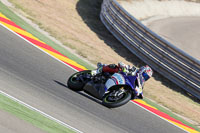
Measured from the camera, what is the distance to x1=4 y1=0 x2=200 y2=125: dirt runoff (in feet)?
40.5

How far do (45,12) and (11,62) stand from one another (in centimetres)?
768

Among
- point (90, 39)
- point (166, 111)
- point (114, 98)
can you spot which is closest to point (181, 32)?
point (90, 39)

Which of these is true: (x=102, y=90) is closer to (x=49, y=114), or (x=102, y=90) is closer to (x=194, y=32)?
(x=49, y=114)

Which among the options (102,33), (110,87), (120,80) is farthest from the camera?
(102,33)

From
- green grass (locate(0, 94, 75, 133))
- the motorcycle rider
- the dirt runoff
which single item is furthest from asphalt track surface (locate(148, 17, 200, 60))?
green grass (locate(0, 94, 75, 133))

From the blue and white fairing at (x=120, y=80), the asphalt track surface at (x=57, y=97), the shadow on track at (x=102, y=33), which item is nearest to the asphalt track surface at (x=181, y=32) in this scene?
the shadow on track at (x=102, y=33)

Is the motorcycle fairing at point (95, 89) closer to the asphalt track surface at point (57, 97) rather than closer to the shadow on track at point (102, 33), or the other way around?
the asphalt track surface at point (57, 97)

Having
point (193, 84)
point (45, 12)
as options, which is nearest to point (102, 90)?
point (193, 84)

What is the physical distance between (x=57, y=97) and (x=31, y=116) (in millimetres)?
1679

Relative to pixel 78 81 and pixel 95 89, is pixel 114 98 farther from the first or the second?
pixel 78 81

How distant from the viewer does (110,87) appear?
843 cm

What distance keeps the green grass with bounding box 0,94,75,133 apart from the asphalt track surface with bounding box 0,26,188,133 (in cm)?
36

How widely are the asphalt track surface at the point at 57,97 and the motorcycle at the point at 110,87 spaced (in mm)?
248

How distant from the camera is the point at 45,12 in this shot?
16.5 meters
